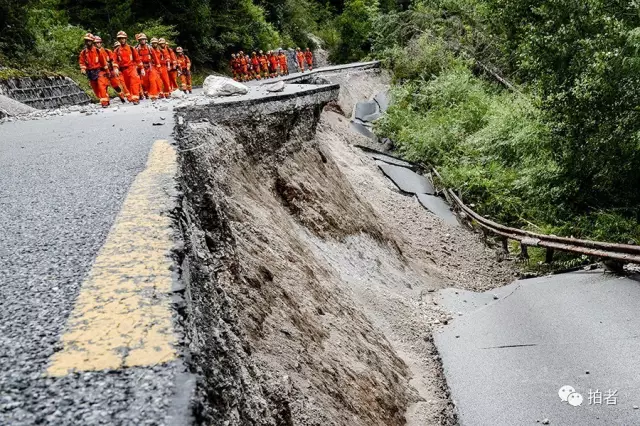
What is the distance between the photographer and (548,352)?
6332 mm

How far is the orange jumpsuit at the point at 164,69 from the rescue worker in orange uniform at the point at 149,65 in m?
0.29

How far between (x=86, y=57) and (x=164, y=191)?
11357mm

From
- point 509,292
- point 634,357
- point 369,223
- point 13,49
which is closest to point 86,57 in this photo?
point 13,49

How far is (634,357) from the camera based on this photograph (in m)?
5.66

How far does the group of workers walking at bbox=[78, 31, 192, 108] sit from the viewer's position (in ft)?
42.9

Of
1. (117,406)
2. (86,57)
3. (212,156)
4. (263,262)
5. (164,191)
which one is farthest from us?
(86,57)

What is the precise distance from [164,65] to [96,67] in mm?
2372

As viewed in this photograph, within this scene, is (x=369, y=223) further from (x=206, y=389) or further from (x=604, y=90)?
(x=206, y=389)

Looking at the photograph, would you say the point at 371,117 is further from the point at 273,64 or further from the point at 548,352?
the point at 548,352

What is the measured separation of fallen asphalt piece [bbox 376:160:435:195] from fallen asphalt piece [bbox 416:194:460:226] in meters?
0.40

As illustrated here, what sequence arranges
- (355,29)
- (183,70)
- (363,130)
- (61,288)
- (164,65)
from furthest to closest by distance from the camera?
(355,29)
(363,130)
(183,70)
(164,65)
(61,288)

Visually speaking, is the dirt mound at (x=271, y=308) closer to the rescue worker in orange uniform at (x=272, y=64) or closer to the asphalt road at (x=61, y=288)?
the asphalt road at (x=61, y=288)

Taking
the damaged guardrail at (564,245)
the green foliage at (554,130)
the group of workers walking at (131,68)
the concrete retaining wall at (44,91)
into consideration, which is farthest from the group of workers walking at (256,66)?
the damaged guardrail at (564,245)

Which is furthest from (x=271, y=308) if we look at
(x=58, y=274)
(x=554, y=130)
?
(x=554, y=130)
